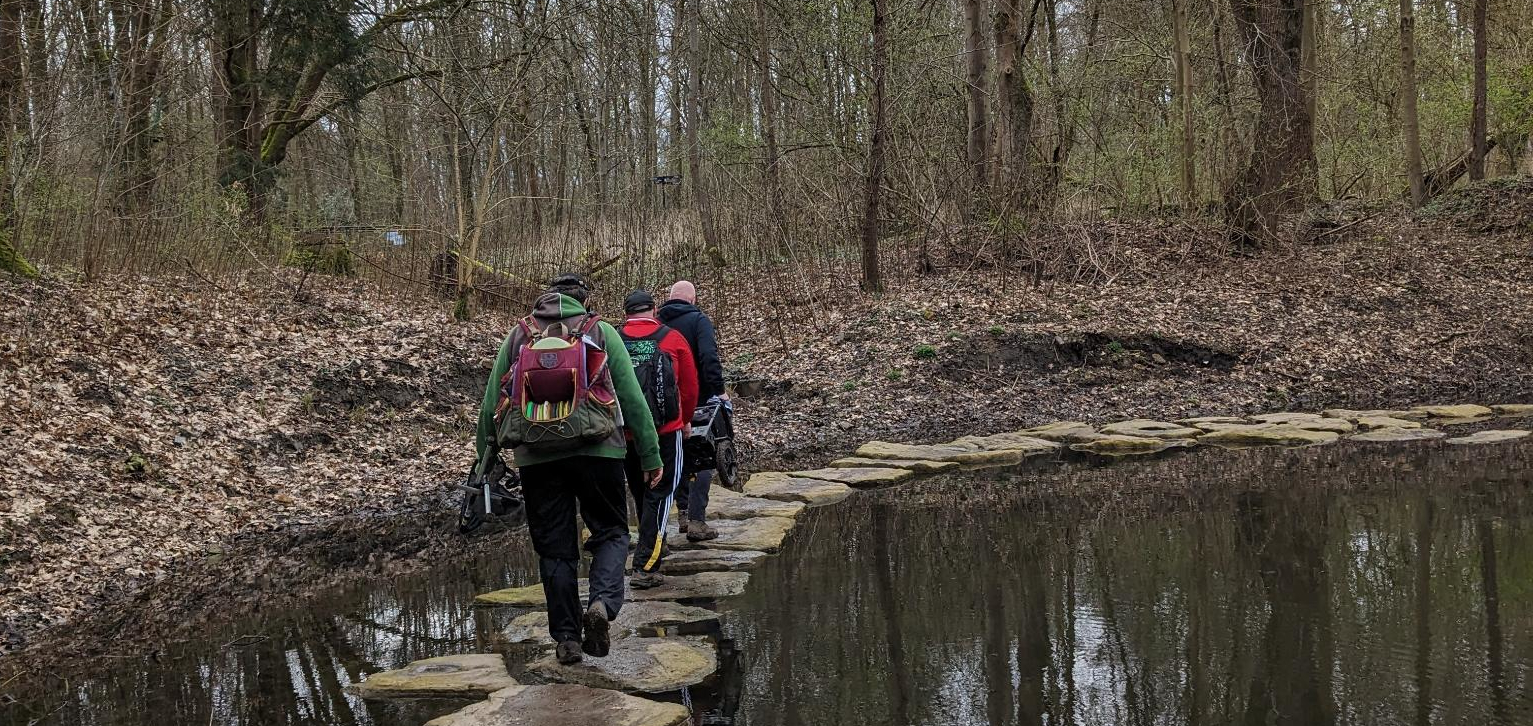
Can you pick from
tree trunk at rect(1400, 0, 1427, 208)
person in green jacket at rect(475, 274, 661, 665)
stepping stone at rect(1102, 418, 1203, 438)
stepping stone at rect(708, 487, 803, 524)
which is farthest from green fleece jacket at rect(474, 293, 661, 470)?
tree trunk at rect(1400, 0, 1427, 208)

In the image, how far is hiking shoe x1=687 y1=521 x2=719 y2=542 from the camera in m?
7.28

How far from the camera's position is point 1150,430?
35.5 ft

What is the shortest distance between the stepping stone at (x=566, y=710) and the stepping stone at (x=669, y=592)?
1.57 meters

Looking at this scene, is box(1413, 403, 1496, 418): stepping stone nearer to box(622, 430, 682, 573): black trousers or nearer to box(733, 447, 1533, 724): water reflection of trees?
box(733, 447, 1533, 724): water reflection of trees

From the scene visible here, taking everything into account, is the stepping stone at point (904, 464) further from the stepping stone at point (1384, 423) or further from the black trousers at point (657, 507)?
the stepping stone at point (1384, 423)

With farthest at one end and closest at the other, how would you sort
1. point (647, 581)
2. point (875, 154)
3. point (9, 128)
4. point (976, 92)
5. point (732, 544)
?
point (976, 92)
point (875, 154)
point (9, 128)
point (732, 544)
point (647, 581)

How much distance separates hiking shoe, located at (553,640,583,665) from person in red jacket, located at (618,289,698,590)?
118 cm

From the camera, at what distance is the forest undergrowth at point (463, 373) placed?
23.3ft

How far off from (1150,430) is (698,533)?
5.50 meters

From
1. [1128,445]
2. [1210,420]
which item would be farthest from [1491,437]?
[1128,445]

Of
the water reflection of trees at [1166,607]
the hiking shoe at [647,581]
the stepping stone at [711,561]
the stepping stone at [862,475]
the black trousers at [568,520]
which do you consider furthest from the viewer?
the stepping stone at [862,475]

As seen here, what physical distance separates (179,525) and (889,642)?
17.3 feet

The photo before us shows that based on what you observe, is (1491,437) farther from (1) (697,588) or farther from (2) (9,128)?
(2) (9,128)

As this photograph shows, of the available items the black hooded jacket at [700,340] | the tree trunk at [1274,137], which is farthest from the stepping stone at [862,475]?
the tree trunk at [1274,137]
